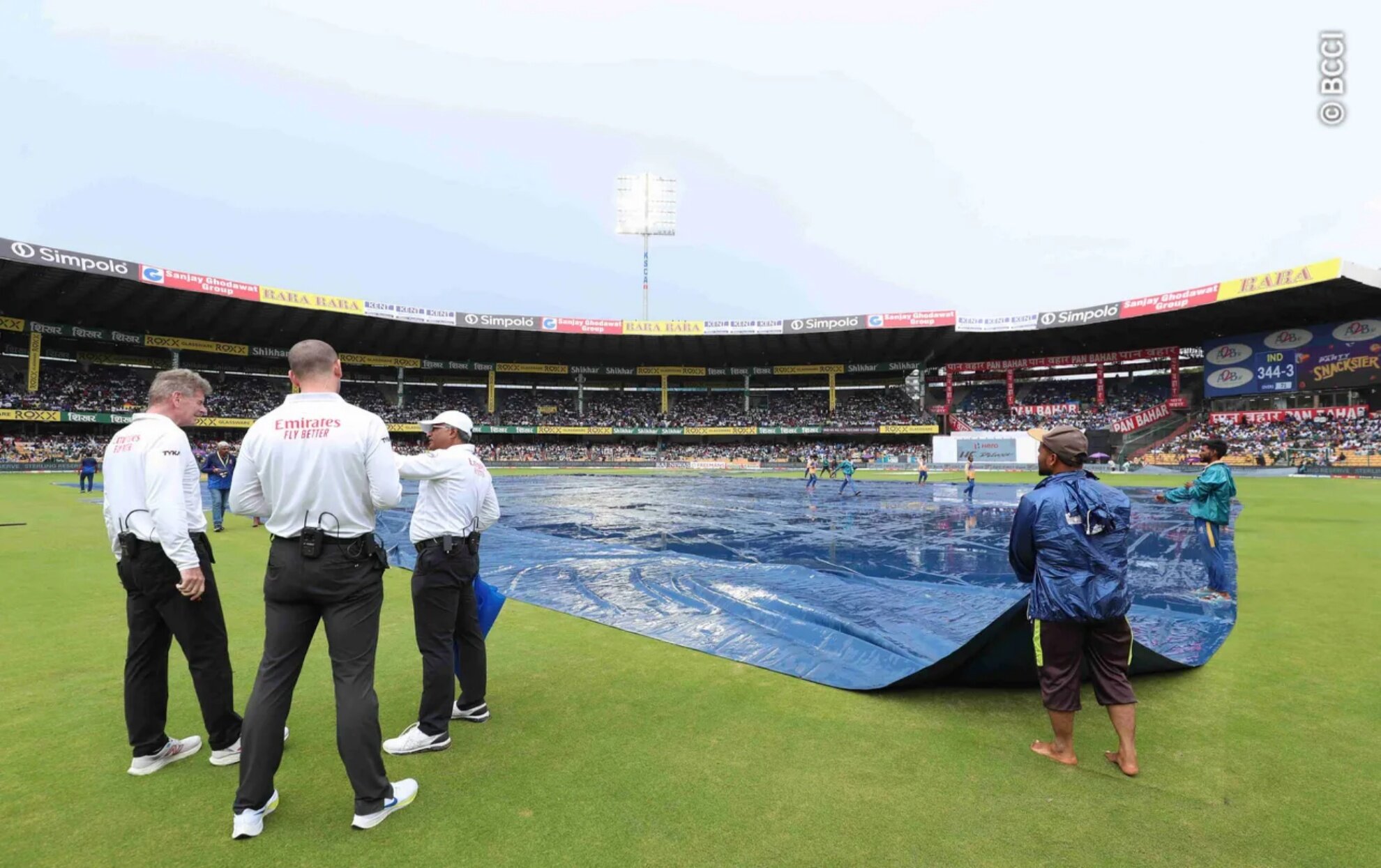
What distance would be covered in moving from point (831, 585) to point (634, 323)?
46.8m

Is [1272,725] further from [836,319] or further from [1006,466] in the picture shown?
[836,319]

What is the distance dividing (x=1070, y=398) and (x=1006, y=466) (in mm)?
17605

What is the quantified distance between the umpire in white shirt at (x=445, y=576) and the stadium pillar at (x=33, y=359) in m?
54.8

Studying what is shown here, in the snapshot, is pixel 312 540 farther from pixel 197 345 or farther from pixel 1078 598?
pixel 197 345

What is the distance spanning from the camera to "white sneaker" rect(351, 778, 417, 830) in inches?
102

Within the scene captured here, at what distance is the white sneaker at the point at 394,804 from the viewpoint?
8.54 ft

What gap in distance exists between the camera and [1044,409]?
172 feet

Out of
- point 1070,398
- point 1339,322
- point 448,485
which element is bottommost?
point 448,485

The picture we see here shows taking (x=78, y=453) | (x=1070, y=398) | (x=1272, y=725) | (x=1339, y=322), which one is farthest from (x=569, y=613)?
(x=1070, y=398)

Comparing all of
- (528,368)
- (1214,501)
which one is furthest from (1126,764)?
(528,368)

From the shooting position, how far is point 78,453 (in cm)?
3681

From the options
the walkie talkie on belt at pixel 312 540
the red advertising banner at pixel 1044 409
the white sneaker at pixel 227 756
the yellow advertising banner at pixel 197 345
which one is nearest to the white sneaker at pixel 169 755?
the white sneaker at pixel 227 756

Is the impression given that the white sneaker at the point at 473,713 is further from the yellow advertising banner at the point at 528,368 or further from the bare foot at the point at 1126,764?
the yellow advertising banner at the point at 528,368

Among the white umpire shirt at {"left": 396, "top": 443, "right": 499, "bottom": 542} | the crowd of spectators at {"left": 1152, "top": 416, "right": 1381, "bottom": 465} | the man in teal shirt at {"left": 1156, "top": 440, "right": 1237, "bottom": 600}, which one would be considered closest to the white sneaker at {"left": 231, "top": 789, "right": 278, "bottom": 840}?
the white umpire shirt at {"left": 396, "top": 443, "right": 499, "bottom": 542}
